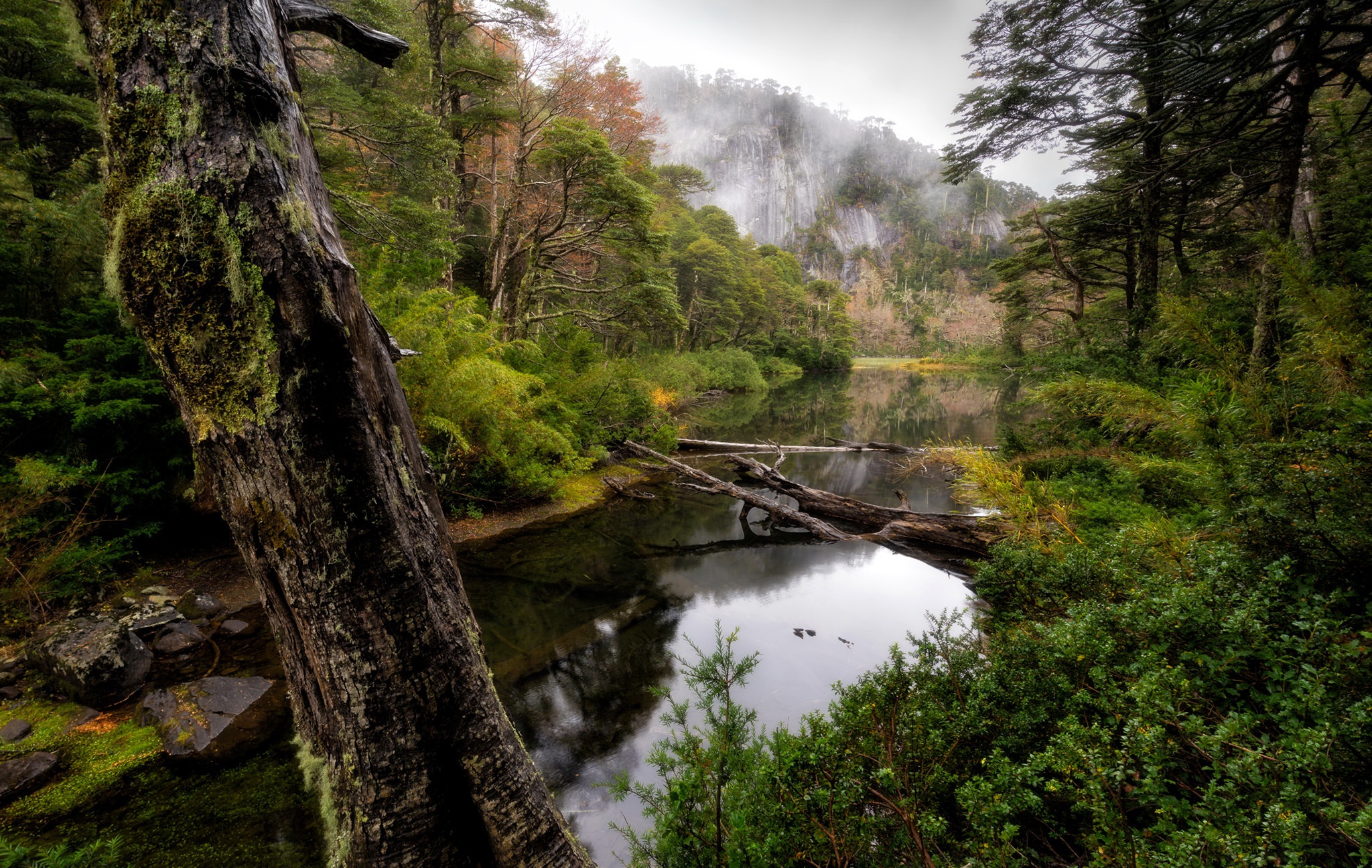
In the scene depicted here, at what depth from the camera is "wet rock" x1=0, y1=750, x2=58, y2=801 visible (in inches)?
104

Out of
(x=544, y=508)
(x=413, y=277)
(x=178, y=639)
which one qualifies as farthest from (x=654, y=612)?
(x=413, y=277)

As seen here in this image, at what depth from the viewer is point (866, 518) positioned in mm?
7848

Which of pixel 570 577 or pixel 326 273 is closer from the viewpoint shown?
pixel 326 273

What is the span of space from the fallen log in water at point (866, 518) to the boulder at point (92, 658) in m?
6.90

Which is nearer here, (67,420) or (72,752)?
(72,752)

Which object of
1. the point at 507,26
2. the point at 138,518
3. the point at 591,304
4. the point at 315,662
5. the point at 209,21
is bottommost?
the point at 138,518

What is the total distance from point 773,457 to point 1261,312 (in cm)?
921

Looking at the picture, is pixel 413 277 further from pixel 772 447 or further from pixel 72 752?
pixel 772 447

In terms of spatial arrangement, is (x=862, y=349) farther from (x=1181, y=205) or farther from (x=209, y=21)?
(x=209, y=21)

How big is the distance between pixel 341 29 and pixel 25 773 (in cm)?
436

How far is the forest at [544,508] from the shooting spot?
1.25 meters

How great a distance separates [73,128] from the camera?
8.02 meters

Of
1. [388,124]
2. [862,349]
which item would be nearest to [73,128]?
[388,124]

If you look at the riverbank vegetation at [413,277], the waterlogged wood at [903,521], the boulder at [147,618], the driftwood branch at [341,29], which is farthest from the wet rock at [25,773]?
the waterlogged wood at [903,521]
